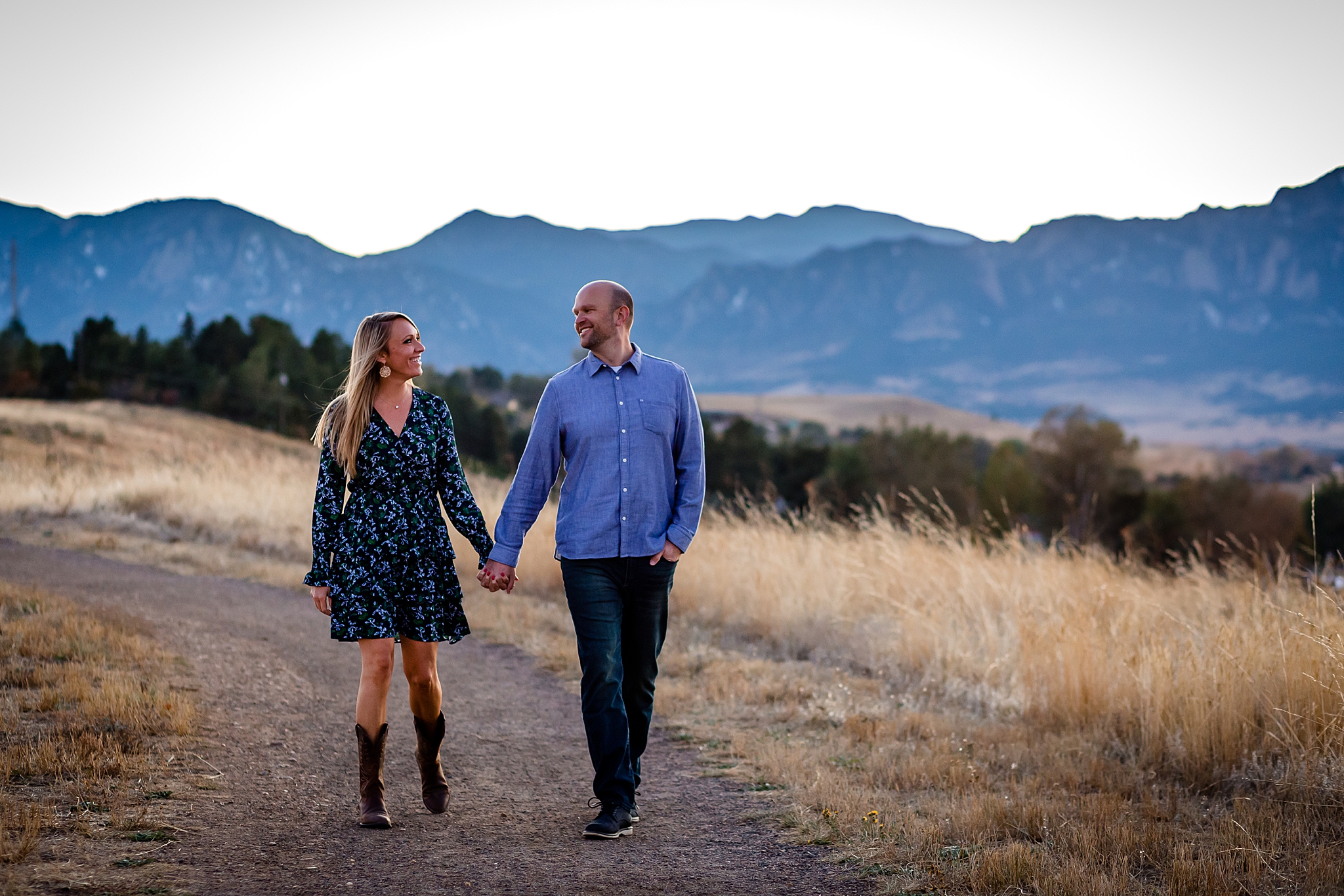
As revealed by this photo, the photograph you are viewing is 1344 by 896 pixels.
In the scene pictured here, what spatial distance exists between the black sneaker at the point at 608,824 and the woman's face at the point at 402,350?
1999 millimetres

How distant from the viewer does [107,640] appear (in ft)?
23.9

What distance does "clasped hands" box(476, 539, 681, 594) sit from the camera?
A: 14.5ft

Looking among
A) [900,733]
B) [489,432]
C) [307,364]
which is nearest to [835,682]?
[900,733]

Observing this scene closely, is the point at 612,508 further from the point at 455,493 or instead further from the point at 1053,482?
the point at 1053,482

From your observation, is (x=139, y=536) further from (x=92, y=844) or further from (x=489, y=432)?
(x=489, y=432)

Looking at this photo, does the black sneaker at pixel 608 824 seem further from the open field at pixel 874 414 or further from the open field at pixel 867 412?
the open field at pixel 867 412

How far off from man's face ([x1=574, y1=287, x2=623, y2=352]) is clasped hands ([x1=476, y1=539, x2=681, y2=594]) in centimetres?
89

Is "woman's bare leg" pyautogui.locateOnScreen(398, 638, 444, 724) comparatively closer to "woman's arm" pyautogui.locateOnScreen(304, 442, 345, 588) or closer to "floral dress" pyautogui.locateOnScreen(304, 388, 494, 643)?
"floral dress" pyautogui.locateOnScreen(304, 388, 494, 643)

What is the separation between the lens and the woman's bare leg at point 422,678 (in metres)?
4.55

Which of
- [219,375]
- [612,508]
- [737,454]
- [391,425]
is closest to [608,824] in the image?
[612,508]

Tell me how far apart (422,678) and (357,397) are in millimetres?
1234

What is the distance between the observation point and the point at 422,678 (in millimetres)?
4629

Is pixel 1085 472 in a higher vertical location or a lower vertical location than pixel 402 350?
lower

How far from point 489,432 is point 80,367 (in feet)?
96.2
